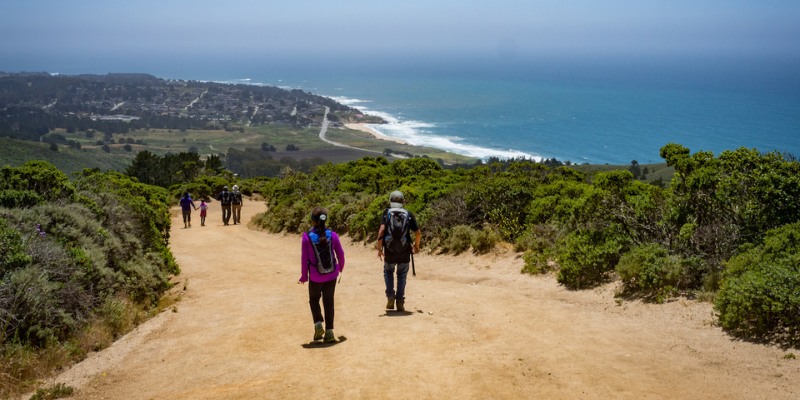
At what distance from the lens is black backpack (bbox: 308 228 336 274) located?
6.71 m

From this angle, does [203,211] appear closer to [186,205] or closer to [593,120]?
[186,205]

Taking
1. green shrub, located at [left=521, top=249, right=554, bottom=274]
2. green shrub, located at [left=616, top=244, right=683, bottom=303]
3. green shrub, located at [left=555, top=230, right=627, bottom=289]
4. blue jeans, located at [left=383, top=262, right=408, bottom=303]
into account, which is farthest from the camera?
green shrub, located at [left=521, top=249, right=554, bottom=274]

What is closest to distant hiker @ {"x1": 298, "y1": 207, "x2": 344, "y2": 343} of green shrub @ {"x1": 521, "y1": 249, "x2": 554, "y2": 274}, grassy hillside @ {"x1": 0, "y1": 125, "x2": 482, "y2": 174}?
green shrub @ {"x1": 521, "y1": 249, "x2": 554, "y2": 274}

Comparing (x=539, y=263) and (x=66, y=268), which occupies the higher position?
(x=66, y=268)

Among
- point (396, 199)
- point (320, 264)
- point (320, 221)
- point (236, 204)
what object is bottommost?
point (236, 204)

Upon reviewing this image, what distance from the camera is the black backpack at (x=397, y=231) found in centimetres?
773

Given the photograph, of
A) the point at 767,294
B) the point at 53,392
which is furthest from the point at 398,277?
the point at 767,294

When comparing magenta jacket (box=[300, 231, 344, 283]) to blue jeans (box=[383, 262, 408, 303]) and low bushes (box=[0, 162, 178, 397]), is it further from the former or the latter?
low bushes (box=[0, 162, 178, 397])

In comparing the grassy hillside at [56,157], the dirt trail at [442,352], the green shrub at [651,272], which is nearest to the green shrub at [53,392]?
the dirt trail at [442,352]

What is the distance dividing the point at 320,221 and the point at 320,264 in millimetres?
494

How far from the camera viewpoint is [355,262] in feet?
47.4

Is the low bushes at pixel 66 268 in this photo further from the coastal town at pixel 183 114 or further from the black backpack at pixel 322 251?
the coastal town at pixel 183 114

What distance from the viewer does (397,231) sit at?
779 cm

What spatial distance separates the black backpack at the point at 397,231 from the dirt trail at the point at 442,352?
0.96 meters
